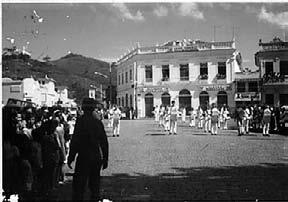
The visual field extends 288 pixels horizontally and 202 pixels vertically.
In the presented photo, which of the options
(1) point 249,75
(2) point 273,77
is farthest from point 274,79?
(1) point 249,75

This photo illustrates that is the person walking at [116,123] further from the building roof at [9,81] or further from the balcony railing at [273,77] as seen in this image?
the balcony railing at [273,77]

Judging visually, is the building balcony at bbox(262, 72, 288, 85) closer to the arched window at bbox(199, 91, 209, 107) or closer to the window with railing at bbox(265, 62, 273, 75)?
the window with railing at bbox(265, 62, 273, 75)

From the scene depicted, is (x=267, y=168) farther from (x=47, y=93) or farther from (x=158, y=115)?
(x=47, y=93)

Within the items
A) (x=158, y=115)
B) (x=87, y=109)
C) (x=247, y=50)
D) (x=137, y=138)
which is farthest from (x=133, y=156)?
(x=247, y=50)

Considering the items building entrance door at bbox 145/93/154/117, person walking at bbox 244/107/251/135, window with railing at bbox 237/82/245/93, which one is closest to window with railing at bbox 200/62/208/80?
window with railing at bbox 237/82/245/93

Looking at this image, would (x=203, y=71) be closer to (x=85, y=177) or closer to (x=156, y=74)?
(x=156, y=74)
